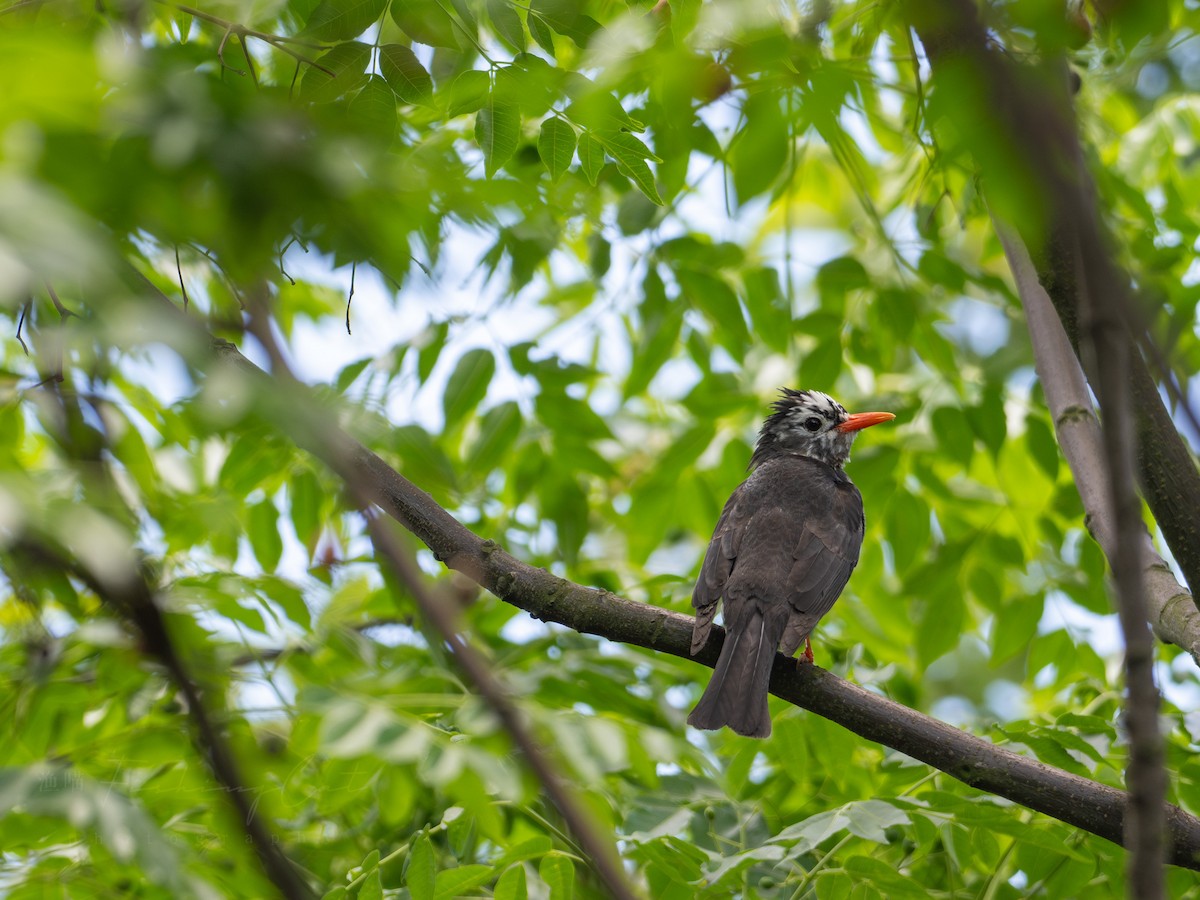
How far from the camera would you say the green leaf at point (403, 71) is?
4012 mm

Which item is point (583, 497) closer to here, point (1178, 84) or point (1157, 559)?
point (1157, 559)

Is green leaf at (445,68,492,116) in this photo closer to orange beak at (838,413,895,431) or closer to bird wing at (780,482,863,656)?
bird wing at (780,482,863,656)

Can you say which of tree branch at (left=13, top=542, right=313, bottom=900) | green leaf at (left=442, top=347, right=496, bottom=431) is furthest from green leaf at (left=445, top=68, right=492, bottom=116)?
tree branch at (left=13, top=542, right=313, bottom=900)

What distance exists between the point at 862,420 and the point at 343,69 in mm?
4120

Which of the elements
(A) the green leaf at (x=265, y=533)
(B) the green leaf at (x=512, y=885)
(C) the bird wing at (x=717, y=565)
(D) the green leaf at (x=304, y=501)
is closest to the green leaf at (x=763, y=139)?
(C) the bird wing at (x=717, y=565)

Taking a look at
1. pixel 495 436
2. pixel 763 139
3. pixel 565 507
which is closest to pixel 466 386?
pixel 495 436

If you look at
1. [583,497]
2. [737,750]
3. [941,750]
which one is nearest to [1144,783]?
[941,750]

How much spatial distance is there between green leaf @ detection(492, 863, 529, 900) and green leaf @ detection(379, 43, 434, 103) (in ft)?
9.01

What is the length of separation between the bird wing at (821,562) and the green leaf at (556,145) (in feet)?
7.21

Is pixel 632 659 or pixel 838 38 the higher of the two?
pixel 838 38

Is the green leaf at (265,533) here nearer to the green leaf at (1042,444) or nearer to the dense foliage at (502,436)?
the dense foliage at (502,436)

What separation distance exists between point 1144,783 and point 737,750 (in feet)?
11.4

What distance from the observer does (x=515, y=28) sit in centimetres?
396

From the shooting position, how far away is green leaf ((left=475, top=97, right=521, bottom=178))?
4086mm
